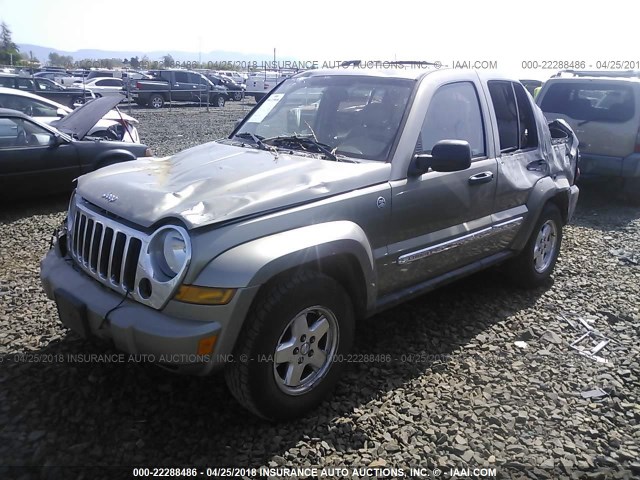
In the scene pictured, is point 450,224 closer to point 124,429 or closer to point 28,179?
point 124,429

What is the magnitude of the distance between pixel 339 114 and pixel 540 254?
2533 millimetres

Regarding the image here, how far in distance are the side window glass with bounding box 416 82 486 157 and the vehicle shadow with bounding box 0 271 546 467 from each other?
4.81 ft

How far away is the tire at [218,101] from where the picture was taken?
28.0 m

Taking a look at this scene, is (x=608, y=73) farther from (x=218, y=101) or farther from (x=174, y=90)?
(x=218, y=101)

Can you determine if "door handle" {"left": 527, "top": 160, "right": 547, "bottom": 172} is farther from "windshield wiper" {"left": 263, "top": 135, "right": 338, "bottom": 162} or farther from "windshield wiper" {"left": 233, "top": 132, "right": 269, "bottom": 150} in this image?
"windshield wiper" {"left": 233, "top": 132, "right": 269, "bottom": 150}

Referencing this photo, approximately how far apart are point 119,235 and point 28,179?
17.3 feet

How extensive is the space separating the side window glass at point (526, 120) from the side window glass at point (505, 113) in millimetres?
95

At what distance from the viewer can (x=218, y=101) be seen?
28.3 m

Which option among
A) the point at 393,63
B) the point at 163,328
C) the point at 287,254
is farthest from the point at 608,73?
the point at 163,328

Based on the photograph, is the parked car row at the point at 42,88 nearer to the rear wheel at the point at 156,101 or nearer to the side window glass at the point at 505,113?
the rear wheel at the point at 156,101

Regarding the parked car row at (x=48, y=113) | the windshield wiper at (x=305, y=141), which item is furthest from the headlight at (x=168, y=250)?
the parked car row at (x=48, y=113)

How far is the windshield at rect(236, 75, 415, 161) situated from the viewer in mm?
3637

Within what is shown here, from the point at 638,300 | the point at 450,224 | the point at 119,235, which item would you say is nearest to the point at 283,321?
the point at 119,235

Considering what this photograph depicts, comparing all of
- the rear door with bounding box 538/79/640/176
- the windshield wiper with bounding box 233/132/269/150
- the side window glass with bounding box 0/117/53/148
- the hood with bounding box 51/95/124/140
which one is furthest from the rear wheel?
the windshield wiper with bounding box 233/132/269/150
